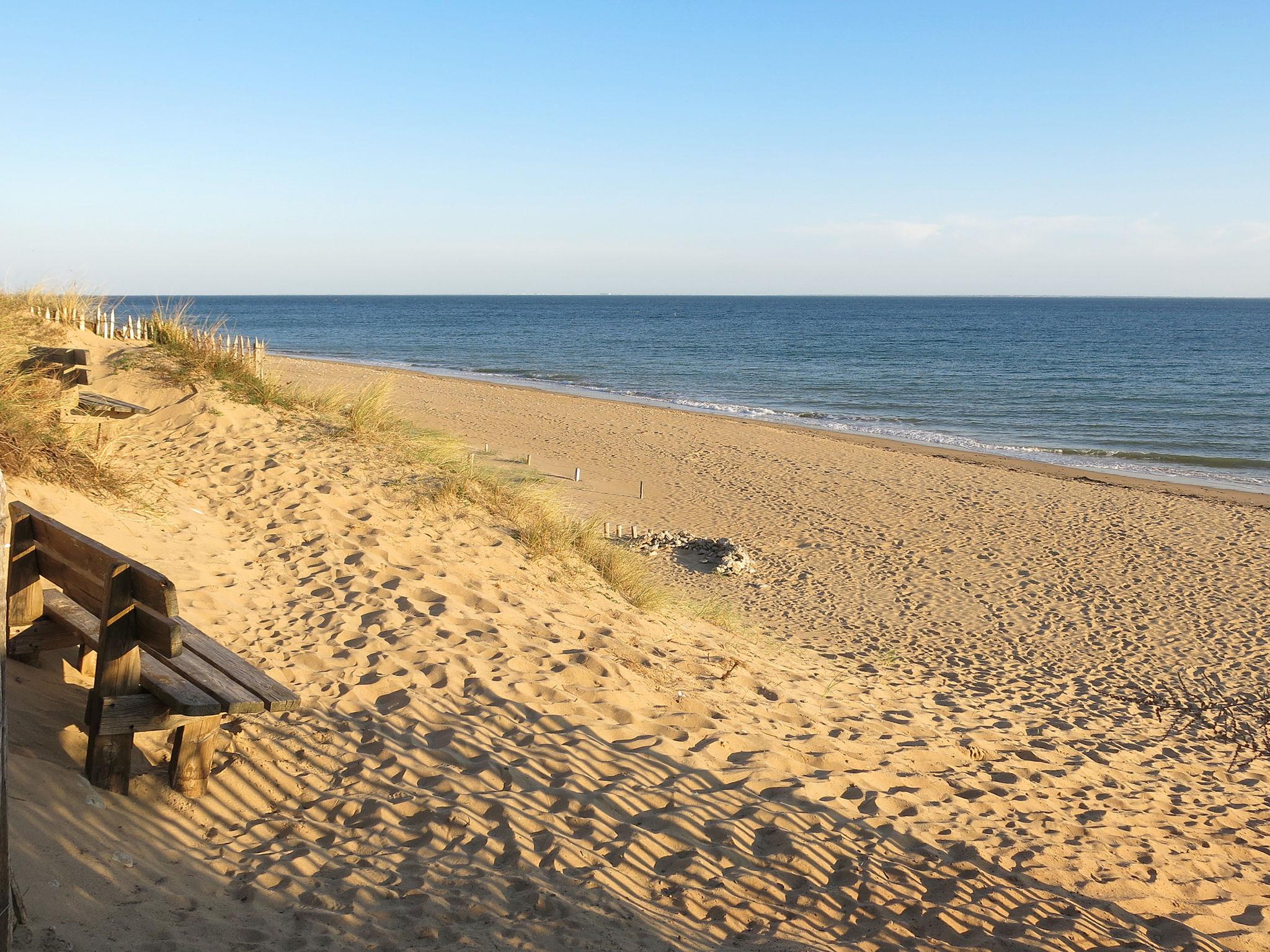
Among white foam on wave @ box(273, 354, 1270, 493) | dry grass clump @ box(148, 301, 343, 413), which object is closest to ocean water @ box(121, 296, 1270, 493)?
white foam on wave @ box(273, 354, 1270, 493)

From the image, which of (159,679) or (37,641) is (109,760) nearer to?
(159,679)

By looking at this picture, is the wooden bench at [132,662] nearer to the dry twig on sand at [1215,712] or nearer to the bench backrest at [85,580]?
the bench backrest at [85,580]

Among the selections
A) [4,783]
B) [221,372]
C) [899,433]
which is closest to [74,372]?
[221,372]

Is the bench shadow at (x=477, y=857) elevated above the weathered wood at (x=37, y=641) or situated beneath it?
situated beneath

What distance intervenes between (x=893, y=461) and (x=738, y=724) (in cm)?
1393

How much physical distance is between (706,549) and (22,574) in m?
7.92

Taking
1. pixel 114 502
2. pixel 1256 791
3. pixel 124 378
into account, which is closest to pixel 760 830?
pixel 1256 791

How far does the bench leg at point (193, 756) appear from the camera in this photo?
384cm

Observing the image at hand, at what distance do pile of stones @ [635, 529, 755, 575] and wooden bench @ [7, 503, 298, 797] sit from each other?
22.9 feet

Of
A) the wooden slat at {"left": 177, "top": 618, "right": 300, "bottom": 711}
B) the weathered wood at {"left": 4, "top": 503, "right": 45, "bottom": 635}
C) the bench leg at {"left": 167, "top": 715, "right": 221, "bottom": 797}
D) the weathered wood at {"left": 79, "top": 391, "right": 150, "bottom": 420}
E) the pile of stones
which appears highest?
Result: the weathered wood at {"left": 79, "top": 391, "right": 150, "bottom": 420}

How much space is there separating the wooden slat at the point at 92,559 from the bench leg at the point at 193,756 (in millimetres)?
576

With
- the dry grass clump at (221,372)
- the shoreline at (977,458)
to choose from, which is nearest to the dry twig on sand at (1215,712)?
the dry grass clump at (221,372)

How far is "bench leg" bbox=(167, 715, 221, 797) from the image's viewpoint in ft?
12.6

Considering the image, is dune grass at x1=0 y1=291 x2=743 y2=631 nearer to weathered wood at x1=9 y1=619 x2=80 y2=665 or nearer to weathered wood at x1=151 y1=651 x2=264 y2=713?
weathered wood at x1=9 y1=619 x2=80 y2=665
